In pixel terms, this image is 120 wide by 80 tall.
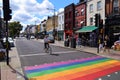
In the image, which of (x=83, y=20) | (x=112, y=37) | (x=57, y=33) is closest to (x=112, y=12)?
(x=112, y=37)

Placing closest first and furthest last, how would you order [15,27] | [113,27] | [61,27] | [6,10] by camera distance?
[6,10] < [113,27] < [61,27] < [15,27]

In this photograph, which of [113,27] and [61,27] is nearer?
[113,27]

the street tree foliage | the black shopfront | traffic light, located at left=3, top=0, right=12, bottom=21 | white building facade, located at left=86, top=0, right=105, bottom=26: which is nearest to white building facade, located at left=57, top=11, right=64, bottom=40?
white building facade, located at left=86, top=0, right=105, bottom=26

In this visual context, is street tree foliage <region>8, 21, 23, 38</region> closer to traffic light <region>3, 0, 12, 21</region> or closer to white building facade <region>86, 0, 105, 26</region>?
white building facade <region>86, 0, 105, 26</region>

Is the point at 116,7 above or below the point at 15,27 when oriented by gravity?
below

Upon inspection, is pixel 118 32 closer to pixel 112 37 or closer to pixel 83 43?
pixel 112 37

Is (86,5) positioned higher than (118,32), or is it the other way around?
(86,5)

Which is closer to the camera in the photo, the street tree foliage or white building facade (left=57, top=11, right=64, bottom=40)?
white building facade (left=57, top=11, right=64, bottom=40)

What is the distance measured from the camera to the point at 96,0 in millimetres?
39344

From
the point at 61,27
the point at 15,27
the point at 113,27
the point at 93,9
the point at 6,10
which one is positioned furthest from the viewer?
the point at 15,27

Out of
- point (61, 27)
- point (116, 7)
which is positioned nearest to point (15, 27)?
point (61, 27)

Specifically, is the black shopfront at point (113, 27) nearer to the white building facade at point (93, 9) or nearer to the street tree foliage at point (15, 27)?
the white building facade at point (93, 9)

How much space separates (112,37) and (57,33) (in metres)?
40.2

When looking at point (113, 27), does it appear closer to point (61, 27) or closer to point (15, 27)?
point (61, 27)
